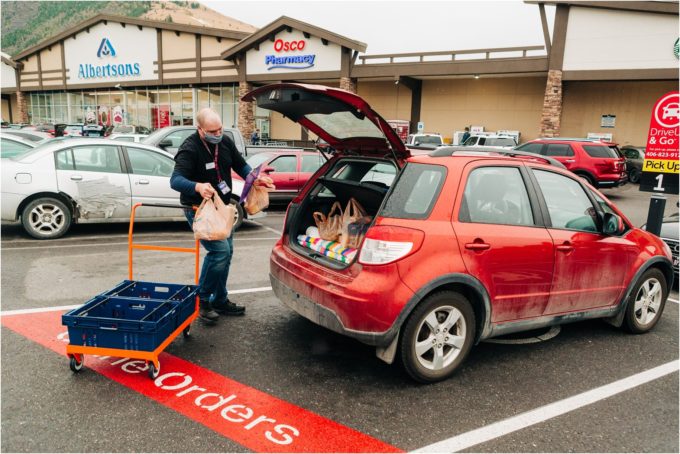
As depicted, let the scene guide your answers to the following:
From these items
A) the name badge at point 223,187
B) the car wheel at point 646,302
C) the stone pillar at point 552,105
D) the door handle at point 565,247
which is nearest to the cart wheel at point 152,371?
the name badge at point 223,187

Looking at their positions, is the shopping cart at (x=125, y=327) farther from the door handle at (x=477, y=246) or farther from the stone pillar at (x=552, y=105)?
the stone pillar at (x=552, y=105)

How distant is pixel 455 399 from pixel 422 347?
1.35 ft

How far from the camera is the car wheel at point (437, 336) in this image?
130 inches

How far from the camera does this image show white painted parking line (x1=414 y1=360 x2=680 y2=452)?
281 centimetres

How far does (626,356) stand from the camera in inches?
163

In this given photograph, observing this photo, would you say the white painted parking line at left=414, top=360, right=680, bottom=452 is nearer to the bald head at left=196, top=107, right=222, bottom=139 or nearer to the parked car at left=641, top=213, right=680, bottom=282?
the parked car at left=641, top=213, right=680, bottom=282

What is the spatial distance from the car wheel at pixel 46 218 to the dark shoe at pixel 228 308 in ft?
14.6

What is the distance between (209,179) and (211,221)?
23.5 inches

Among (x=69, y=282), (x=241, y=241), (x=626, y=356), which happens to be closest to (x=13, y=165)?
(x=69, y=282)

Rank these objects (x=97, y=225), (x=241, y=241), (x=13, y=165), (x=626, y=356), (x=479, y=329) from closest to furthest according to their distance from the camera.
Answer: (x=479, y=329)
(x=626, y=356)
(x=13, y=165)
(x=241, y=241)
(x=97, y=225)

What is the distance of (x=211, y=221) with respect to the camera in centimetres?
388

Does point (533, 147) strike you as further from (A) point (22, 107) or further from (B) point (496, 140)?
(A) point (22, 107)

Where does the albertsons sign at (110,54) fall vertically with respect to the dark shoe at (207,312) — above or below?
above

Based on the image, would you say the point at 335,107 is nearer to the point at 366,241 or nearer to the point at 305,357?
the point at 366,241
